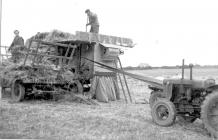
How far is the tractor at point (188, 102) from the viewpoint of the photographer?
488cm

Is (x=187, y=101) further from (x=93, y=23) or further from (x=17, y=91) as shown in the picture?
(x=17, y=91)

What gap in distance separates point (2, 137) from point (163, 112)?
320cm

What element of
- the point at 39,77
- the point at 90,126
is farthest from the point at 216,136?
the point at 39,77

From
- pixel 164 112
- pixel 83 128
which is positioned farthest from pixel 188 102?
pixel 83 128

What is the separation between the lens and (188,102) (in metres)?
5.65

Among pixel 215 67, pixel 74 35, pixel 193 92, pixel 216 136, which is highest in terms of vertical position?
pixel 74 35

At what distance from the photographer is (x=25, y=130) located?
473cm

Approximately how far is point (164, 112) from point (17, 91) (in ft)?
15.9

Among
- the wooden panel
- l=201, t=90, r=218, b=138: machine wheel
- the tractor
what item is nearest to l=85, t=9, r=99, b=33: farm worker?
the wooden panel

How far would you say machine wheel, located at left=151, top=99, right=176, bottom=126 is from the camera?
18.1 feet

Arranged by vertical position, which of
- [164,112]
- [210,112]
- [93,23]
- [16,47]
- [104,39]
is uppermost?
[93,23]

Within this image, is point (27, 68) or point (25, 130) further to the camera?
point (27, 68)

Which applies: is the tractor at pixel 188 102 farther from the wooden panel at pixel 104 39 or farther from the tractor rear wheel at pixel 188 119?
the wooden panel at pixel 104 39

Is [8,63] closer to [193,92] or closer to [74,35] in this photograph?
[74,35]
